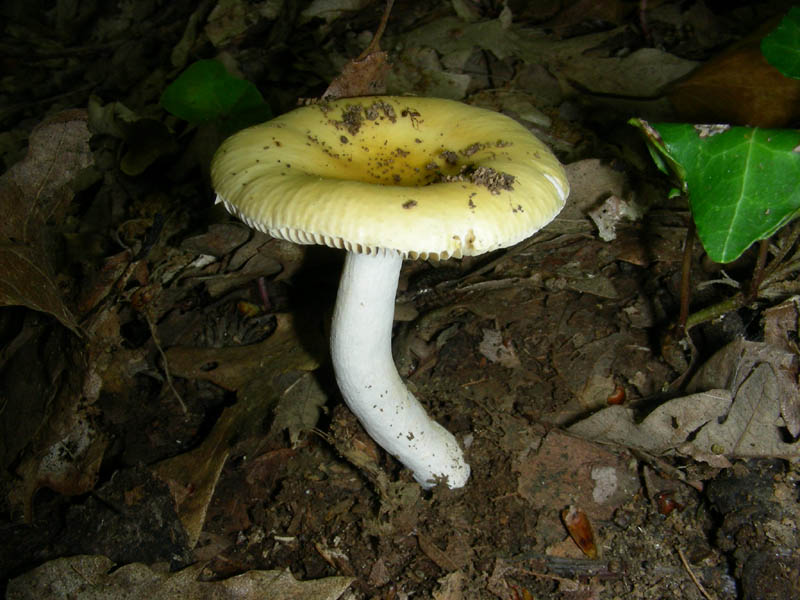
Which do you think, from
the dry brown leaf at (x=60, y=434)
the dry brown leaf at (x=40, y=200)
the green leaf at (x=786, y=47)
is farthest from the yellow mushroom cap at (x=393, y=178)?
the dry brown leaf at (x=60, y=434)

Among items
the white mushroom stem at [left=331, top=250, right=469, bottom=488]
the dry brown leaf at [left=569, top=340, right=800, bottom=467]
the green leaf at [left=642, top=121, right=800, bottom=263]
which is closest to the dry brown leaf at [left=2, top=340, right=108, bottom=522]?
the white mushroom stem at [left=331, top=250, right=469, bottom=488]

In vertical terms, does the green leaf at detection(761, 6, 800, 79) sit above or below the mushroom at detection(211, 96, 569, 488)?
above

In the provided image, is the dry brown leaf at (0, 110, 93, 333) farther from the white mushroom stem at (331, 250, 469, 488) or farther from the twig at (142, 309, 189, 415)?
the white mushroom stem at (331, 250, 469, 488)

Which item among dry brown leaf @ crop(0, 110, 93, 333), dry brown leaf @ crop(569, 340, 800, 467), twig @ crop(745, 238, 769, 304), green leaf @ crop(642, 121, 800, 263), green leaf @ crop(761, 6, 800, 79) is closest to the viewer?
green leaf @ crop(642, 121, 800, 263)

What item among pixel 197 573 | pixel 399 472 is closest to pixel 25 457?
pixel 197 573

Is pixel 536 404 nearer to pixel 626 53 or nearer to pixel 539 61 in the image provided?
pixel 539 61

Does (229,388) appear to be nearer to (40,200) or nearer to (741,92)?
(40,200)
